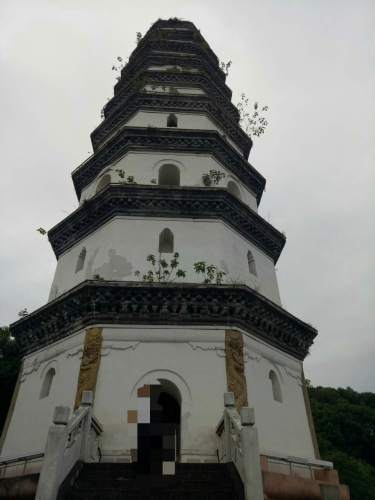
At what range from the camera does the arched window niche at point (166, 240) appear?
12.9m

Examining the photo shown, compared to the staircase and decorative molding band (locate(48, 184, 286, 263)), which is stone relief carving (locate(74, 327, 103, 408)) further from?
decorative molding band (locate(48, 184, 286, 263))

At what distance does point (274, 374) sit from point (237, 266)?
3161 millimetres

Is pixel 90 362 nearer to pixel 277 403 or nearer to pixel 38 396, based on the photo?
pixel 38 396

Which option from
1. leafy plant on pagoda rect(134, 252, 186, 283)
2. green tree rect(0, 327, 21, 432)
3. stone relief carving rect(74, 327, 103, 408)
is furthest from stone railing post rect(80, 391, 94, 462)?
green tree rect(0, 327, 21, 432)

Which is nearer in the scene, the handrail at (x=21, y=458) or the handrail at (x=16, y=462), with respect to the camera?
the handrail at (x=21, y=458)

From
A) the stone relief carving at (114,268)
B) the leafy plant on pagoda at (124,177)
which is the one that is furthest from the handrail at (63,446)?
the leafy plant on pagoda at (124,177)

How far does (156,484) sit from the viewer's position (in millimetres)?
7375

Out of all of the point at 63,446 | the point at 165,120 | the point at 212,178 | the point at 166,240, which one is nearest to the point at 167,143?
the point at 165,120

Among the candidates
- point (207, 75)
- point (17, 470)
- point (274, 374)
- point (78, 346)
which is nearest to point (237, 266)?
point (274, 374)

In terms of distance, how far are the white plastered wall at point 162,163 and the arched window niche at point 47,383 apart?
21.0 feet

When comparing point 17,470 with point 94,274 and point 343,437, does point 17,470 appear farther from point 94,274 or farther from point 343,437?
point 343,437

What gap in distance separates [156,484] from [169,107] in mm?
13552

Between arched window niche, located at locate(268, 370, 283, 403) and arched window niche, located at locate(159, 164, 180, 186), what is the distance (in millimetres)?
6984

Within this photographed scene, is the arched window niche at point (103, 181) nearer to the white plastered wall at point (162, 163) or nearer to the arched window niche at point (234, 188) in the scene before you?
the white plastered wall at point (162, 163)
